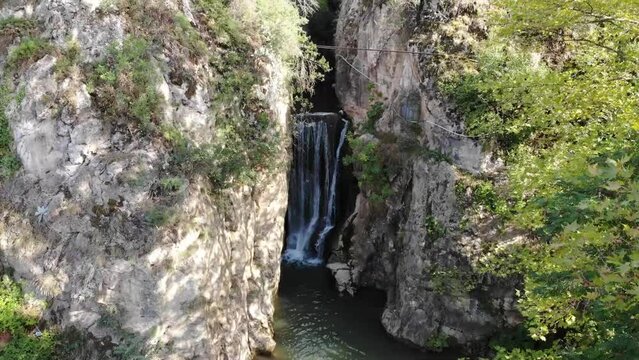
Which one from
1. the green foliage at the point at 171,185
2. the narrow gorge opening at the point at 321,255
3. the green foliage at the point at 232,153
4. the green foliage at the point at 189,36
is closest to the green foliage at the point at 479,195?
the narrow gorge opening at the point at 321,255

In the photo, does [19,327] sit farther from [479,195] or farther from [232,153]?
[479,195]

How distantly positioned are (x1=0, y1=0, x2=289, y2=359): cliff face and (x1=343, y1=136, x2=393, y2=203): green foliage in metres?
5.52

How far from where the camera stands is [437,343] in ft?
39.9

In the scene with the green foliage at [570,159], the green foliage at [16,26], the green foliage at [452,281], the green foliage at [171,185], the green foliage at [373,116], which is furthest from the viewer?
the green foliage at [373,116]

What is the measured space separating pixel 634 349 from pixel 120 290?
766cm

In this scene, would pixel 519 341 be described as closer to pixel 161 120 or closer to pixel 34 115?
pixel 161 120

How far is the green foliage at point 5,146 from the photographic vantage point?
9.04 m

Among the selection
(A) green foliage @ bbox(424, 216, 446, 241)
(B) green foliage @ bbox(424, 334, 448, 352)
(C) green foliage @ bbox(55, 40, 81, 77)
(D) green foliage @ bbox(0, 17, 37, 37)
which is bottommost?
(B) green foliage @ bbox(424, 334, 448, 352)

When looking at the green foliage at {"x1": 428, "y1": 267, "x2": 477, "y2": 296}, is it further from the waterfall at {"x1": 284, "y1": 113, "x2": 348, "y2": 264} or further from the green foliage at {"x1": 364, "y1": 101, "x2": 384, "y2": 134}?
the waterfall at {"x1": 284, "y1": 113, "x2": 348, "y2": 264}

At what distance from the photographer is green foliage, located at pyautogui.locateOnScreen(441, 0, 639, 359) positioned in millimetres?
4891

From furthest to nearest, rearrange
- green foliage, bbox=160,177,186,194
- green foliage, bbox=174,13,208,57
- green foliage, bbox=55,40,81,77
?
green foliage, bbox=174,13,208,57
green foliage, bbox=55,40,81,77
green foliage, bbox=160,177,186,194

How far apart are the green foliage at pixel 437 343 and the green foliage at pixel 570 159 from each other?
6.19ft

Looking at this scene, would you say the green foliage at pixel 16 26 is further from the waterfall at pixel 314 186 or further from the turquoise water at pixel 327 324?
the waterfall at pixel 314 186

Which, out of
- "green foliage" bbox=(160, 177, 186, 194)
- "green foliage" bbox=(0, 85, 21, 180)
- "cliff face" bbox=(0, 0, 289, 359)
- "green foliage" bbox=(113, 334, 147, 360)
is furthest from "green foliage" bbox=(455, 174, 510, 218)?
"green foliage" bbox=(0, 85, 21, 180)
